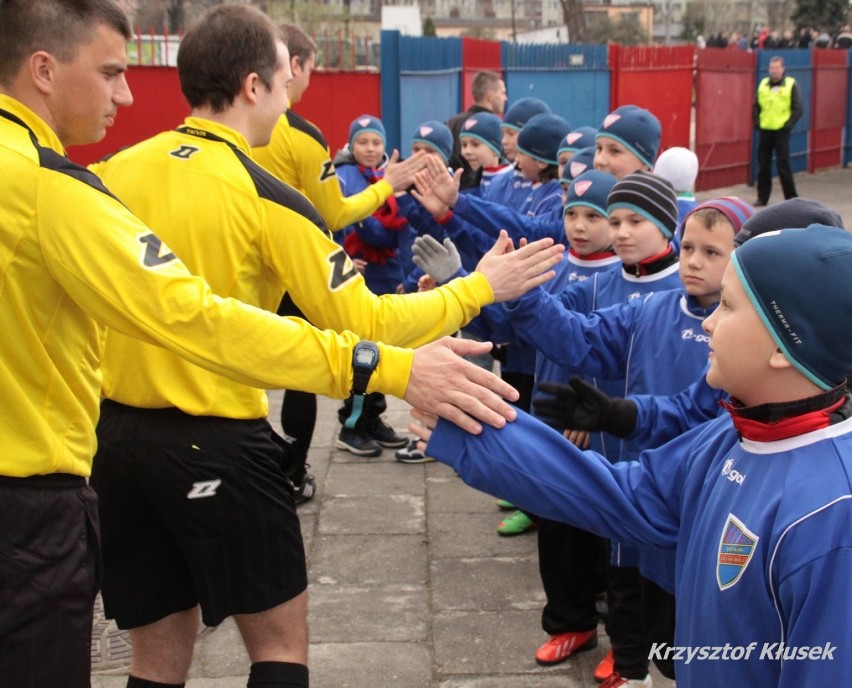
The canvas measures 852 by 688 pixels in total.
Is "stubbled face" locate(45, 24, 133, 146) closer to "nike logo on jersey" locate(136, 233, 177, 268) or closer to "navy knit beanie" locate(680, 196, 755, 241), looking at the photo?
"nike logo on jersey" locate(136, 233, 177, 268)

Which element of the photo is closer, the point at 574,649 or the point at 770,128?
the point at 574,649

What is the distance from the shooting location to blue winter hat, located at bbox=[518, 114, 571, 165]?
6.42 metres

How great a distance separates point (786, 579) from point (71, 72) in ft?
6.19

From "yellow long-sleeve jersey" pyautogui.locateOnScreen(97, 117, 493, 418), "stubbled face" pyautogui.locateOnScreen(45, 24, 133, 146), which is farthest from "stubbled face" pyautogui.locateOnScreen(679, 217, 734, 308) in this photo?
"stubbled face" pyautogui.locateOnScreen(45, 24, 133, 146)

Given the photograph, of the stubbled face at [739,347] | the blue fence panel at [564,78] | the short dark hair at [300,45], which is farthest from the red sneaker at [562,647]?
the blue fence panel at [564,78]

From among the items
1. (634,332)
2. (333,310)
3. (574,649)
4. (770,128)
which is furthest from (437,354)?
(770,128)

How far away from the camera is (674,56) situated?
57.6 ft

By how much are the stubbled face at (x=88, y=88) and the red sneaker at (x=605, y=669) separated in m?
2.70

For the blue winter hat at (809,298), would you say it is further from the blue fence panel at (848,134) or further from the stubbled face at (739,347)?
the blue fence panel at (848,134)

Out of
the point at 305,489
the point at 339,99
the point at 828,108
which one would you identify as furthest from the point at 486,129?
the point at 828,108

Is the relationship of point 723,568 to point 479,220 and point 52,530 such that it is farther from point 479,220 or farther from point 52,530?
point 479,220

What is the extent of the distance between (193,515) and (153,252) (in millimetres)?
894

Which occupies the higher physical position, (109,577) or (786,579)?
(786,579)

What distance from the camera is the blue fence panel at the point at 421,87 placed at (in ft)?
44.5
